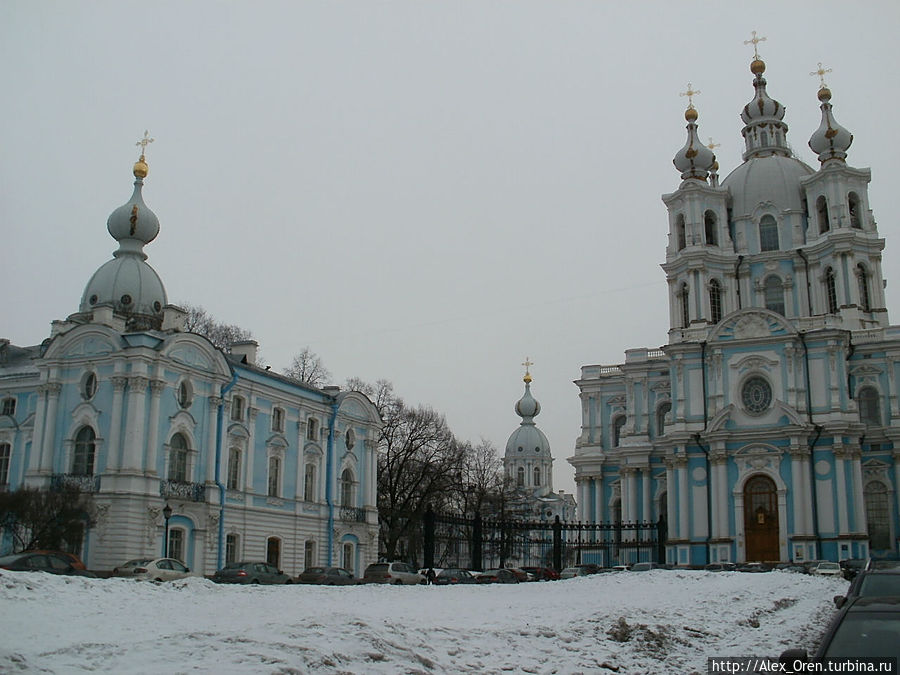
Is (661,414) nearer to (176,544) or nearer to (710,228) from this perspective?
(710,228)

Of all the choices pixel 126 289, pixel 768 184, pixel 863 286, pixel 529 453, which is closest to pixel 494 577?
pixel 126 289

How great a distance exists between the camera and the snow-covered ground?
361 inches

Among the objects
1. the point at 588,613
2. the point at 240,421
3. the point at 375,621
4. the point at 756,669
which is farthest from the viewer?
the point at 240,421

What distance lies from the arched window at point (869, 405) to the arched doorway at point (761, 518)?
6069 mm

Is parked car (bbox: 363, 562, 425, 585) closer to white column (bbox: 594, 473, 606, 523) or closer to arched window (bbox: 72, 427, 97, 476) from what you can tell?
arched window (bbox: 72, 427, 97, 476)

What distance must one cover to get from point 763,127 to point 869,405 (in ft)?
66.7

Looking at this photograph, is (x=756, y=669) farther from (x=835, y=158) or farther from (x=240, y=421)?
(x=835, y=158)

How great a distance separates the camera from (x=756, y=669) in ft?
35.4

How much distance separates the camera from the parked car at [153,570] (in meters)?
25.2

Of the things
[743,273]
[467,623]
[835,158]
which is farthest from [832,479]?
[467,623]

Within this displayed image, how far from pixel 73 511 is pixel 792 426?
3202cm

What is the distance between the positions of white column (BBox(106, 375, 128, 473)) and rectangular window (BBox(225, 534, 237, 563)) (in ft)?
19.2

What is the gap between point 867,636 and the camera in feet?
23.3

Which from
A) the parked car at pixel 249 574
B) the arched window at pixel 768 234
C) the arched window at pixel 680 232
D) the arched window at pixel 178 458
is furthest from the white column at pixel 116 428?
the arched window at pixel 768 234
